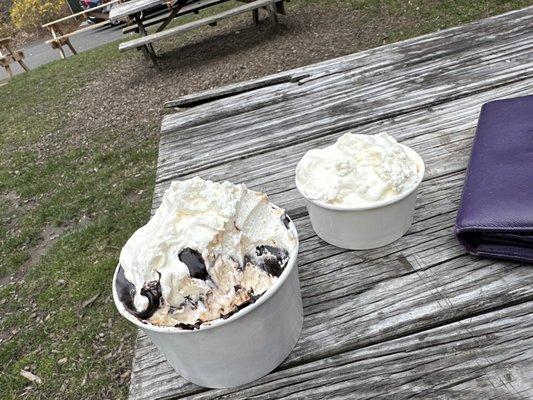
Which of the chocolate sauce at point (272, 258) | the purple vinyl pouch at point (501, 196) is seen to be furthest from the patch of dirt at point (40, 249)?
the purple vinyl pouch at point (501, 196)

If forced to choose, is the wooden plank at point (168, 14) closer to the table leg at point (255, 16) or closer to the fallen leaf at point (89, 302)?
the table leg at point (255, 16)

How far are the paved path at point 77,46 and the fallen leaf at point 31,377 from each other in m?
8.44

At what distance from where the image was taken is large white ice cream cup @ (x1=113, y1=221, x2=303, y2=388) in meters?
0.70

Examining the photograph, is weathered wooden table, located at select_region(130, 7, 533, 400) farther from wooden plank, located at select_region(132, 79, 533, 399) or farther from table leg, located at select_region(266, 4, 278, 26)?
table leg, located at select_region(266, 4, 278, 26)

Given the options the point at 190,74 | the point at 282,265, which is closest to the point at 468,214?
the point at 282,265

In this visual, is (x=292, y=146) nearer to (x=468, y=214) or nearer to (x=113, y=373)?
(x=468, y=214)

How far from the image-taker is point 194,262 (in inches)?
28.6

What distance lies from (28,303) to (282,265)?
2303 millimetres

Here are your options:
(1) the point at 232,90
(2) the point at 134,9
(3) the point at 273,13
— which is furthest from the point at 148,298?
(3) the point at 273,13

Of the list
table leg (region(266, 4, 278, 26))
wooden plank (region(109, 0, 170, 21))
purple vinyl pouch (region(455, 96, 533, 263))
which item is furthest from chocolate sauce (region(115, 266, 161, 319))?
table leg (region(266, 4, 278, 26))

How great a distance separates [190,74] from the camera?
5.40 m

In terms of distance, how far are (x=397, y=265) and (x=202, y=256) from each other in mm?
402

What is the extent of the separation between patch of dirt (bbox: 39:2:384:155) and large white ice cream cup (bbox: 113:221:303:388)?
137 inches

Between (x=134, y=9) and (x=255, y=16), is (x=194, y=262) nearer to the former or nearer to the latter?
(x=134, y=9)
